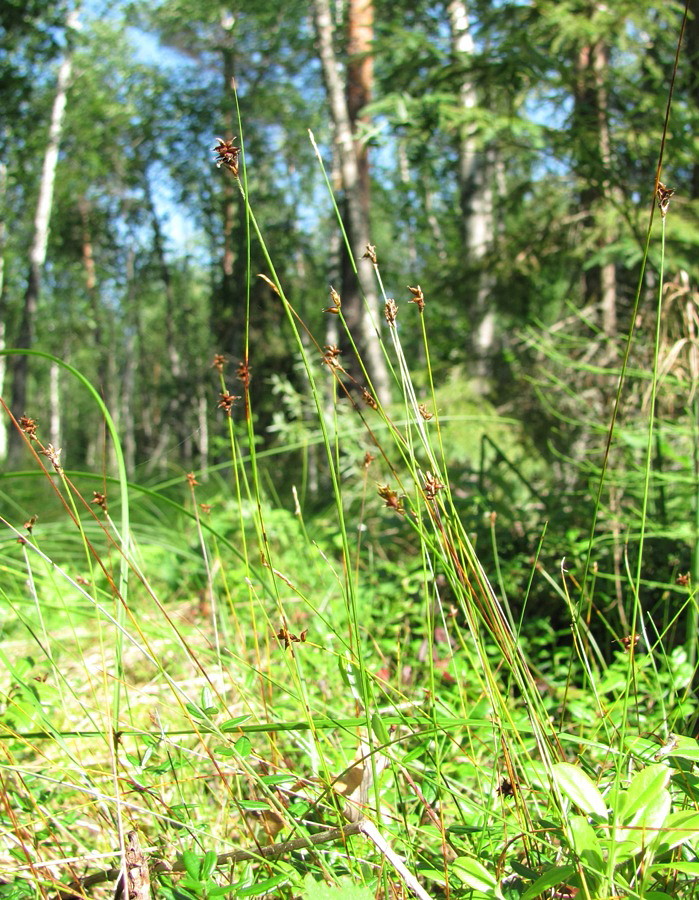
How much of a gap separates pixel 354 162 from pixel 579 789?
605 centimetres

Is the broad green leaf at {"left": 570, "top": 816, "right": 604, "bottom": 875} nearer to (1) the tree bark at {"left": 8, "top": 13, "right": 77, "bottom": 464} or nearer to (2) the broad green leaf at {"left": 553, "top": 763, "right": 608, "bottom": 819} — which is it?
(2) the broad green leaf at {"left": 553, "top": 763, "right": 608, "bottom": 819}

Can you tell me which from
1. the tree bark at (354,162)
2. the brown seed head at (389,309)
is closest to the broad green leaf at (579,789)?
the brown seed head at (389,309)

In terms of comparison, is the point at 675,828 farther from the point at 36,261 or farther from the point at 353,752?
the point at 36,261

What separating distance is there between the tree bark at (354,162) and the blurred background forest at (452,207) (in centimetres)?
3

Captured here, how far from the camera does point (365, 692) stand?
2.46 feet

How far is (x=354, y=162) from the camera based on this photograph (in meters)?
6.11

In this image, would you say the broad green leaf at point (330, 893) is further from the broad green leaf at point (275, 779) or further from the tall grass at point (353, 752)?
the broad green leaf at point (275, 779)

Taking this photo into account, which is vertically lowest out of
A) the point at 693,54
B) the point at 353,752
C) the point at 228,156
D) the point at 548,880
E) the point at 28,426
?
the point at 353,752

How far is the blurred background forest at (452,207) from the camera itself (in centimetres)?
258

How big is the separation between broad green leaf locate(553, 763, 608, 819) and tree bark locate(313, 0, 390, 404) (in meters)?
4.63

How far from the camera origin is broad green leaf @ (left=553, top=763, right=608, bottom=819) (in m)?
0.72

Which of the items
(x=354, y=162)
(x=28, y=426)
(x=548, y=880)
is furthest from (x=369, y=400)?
(x=354, y=162)

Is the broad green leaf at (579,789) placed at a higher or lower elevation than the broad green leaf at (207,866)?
higher

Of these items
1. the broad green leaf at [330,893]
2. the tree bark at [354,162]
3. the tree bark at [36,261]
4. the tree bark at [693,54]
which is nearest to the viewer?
the broad green leaf at [330,893]
